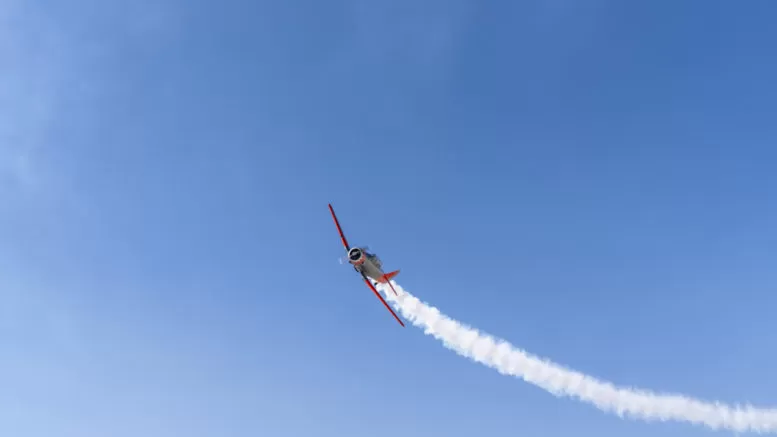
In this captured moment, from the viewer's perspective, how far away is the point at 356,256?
398ft

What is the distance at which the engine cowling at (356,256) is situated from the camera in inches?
4756

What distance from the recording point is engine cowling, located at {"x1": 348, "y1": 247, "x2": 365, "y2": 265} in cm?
12081

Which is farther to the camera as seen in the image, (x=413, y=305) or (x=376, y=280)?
(x=413, y=305)

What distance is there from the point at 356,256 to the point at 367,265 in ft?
13.8

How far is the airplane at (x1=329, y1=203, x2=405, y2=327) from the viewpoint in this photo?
398ft

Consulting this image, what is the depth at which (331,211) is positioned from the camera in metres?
127

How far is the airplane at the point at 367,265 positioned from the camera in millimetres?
121250

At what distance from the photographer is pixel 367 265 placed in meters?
123

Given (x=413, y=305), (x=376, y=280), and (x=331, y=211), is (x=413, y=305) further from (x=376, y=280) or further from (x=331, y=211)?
(x=331, y=211)

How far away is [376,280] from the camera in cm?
12725

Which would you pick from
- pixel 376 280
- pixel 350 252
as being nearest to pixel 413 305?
pixel 376 280

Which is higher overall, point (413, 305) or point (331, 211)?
point (331, 211)

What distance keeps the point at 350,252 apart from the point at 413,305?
3498 cm

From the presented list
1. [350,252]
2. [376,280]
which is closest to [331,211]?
[350,252]
